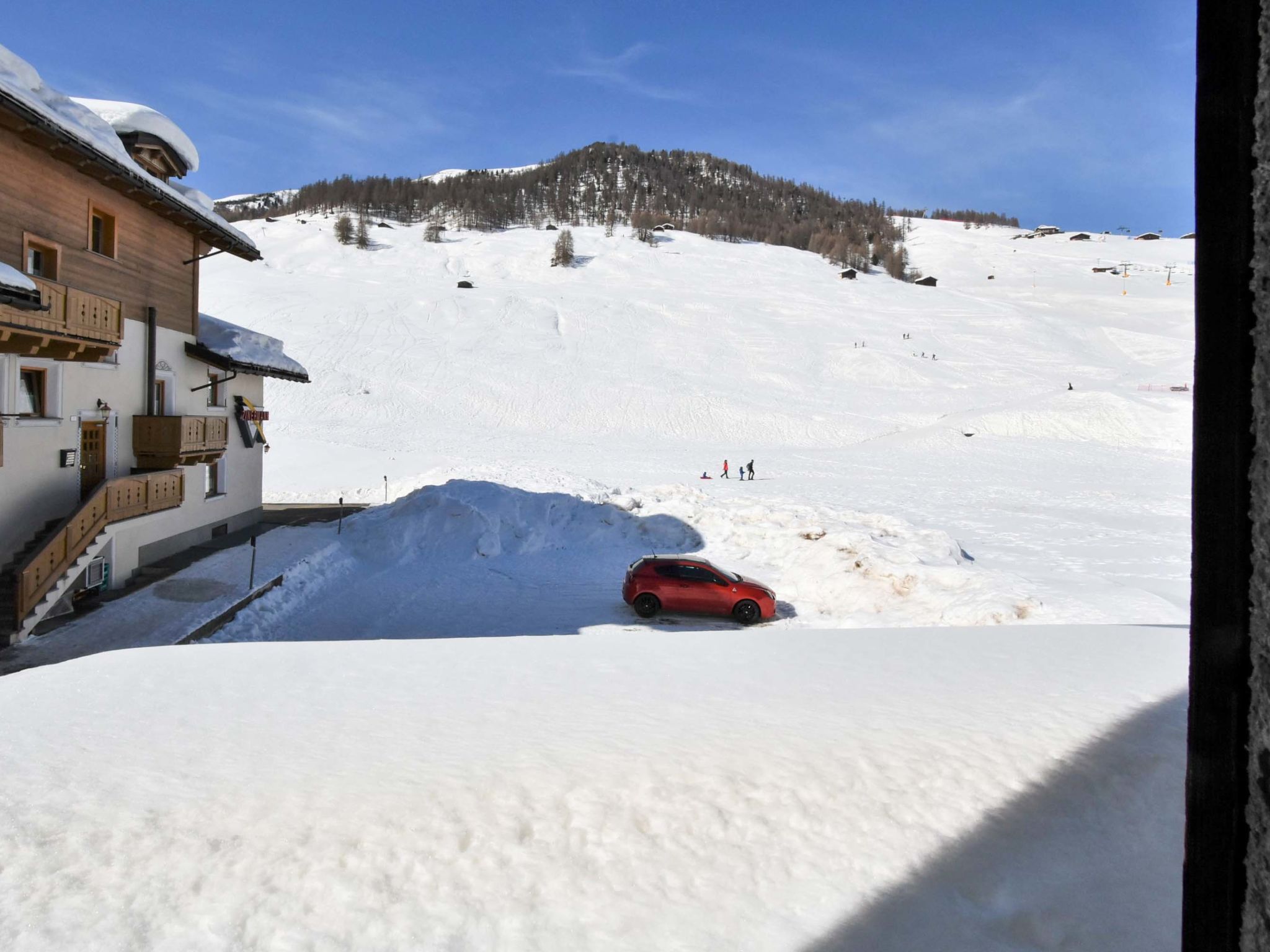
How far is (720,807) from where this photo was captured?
138 inches

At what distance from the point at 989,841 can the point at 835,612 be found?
11.9m

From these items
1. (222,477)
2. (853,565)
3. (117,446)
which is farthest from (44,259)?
(853,565)

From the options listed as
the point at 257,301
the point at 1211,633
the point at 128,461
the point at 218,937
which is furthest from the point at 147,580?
the point at 257,301

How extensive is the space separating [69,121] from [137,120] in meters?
5.62

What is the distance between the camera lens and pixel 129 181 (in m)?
14.7

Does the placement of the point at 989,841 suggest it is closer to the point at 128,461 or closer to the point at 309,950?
the point at 309,950

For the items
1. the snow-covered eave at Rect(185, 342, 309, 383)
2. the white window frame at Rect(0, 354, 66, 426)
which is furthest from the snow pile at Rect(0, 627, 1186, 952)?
the snow-covered eave at Rect(185, 342, 309, 383)

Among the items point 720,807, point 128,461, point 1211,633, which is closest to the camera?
point 1211,633

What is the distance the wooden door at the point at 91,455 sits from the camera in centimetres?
1471

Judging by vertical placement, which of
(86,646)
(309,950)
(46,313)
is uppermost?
(46,313)

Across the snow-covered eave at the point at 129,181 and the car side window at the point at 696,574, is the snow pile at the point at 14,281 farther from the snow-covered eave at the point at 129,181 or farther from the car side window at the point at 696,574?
the car side window at the point at 696,574

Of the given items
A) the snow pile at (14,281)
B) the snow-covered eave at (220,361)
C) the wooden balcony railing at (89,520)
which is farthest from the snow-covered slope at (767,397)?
the snow pile at (14,281)

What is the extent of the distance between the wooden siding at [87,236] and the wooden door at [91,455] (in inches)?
104

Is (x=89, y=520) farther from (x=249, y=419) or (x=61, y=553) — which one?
(x=249, y=419)
